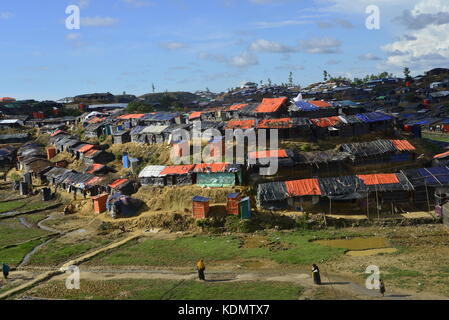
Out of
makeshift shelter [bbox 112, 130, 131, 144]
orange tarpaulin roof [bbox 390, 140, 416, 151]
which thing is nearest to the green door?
orange tarpaulin roof [bbox 390, 140, 416, 151]

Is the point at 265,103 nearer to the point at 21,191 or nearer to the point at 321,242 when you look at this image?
the point at 321,242

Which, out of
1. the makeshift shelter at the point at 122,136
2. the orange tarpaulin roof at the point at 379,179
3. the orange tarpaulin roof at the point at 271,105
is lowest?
the orange tarpaulin roof at the point at 379,179

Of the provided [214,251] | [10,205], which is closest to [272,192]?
[214,251]

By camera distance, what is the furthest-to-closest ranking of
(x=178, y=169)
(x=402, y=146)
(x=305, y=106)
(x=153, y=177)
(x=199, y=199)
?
(x=305, y=106) < (x=153, y=177) < (x=178, y=169) < (x=402, y=146) < (x=199, y=199)

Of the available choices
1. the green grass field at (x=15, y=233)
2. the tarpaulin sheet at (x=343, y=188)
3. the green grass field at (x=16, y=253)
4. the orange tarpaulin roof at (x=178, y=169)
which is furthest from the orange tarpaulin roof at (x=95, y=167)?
the tarpaulin sheet at (x=343, y=188)

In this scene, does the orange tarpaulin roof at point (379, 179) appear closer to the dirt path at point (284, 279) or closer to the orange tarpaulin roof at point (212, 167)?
the orange tarpaulin roof at point (212, 167)

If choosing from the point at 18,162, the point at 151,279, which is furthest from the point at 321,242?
the point at 18,162

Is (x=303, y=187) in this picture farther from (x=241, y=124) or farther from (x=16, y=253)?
(x=16, y=253)

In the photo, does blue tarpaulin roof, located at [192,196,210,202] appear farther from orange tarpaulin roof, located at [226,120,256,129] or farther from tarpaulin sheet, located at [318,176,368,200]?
orange tarpaulin roof, located at [226,120,256,129]
